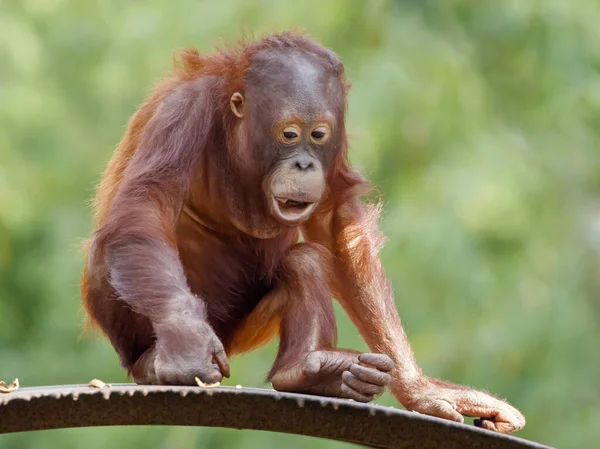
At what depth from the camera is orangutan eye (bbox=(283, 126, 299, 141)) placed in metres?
4.11

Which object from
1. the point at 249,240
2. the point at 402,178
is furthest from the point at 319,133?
the point at 402,178

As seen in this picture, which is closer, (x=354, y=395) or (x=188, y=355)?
(x=188, y=355)

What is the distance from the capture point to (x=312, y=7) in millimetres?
7492

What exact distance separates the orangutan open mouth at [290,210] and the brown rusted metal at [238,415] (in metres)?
1.00

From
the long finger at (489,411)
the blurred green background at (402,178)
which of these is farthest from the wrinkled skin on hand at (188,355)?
the blurred green background at (402,178)

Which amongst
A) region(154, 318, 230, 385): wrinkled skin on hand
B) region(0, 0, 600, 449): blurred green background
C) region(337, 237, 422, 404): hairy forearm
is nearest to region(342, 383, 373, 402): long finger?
region(154, 318, 230, 385): wrinkled skin on hand

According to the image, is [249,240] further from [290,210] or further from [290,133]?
[290,133]

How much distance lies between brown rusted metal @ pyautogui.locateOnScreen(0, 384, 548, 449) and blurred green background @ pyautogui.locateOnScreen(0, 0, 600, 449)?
3.58 m

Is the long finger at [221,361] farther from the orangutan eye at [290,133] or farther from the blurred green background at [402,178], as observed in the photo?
the blurred green background at [402,178]

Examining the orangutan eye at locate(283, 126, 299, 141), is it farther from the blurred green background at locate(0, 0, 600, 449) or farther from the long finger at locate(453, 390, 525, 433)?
the blurred green background at locate(0, 0, 600, 449)

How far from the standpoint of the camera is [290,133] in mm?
4125

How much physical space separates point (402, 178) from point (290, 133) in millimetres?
3438

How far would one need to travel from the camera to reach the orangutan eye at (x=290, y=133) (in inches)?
162

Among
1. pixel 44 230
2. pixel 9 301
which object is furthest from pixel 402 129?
pixel 9 301
